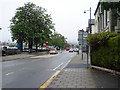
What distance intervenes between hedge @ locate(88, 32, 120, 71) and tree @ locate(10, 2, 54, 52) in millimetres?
27844

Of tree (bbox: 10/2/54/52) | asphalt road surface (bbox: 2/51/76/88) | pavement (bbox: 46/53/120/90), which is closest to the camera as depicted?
pavement (bbox: 46/53/120/90)

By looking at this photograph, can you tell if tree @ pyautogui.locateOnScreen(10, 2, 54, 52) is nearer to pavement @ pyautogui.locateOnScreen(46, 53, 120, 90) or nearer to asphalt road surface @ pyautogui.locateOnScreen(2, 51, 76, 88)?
asphalt road surface @ pyautogui.locateOnScreen(2, 51, 76, 88)

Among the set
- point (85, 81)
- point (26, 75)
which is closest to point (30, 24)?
point (26, 75)

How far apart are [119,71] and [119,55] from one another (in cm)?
96

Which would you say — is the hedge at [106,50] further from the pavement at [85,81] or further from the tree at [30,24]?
the tree at [30,24]

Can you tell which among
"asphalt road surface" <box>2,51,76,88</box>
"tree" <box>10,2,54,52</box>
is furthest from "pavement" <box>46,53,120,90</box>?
"tree" <box>10,2,54,52</box>

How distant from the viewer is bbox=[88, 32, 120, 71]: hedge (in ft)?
27.1

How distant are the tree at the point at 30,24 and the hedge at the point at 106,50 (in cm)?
2784

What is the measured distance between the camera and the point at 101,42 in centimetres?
991

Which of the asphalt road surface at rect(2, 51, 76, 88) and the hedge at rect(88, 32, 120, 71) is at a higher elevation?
the hedge at rect(88, 32, 120, 71)

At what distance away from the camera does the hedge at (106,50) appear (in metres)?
8.27

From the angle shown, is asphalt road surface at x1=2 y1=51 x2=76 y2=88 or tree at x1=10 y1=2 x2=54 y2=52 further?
tree at x1=10 y1=2 x2=54 y2=52

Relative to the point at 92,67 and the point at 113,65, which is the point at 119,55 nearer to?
the point at 113,65

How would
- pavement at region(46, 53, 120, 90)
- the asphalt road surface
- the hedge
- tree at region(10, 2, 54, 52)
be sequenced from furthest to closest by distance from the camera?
tree at region(10, 2, 54, 52) → the hedge → the asphalt road surface → pavement at region(46, 53, 120, 90)
